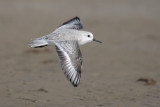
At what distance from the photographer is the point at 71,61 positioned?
659 centimetres

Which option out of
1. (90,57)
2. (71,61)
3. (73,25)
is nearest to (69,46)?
(71,61)

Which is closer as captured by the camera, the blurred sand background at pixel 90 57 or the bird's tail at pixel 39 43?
the bird's tail at pixel 39 43

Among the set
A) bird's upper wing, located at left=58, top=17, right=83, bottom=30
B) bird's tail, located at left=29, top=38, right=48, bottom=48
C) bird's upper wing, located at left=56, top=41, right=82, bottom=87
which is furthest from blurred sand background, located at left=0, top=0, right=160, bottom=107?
bird's upper wing, located at left=58, top=17, right=83, bottom=30

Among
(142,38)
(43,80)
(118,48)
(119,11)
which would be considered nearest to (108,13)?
(119,11)

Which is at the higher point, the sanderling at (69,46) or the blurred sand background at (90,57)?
the sanderling at (69,46)

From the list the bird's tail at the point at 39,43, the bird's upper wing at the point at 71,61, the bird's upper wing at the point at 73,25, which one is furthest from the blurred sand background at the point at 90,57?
Result: the bird's upper wing at the point at 73,25

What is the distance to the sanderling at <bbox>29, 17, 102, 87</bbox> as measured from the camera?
21.4ft

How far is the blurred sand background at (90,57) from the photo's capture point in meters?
7.30

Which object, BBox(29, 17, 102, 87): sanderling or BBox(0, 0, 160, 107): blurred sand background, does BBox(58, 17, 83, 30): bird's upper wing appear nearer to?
BBox(29, 17, 102, 87): sanderling

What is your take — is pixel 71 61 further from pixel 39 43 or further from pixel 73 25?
pixel 73 25

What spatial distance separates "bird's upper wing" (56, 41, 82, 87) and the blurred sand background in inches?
21.1

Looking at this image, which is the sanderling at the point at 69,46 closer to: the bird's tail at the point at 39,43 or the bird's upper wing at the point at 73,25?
the bird's tail at the point at 39,43

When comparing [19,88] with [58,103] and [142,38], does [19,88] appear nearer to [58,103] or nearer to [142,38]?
[58,103]

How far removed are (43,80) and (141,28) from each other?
654 cm
